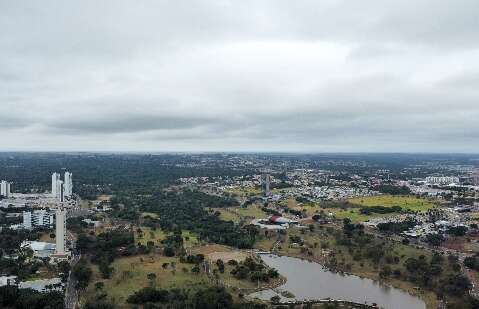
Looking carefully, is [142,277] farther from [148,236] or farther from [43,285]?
[148,236]

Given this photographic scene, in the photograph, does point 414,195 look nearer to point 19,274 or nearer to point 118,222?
point 118,222

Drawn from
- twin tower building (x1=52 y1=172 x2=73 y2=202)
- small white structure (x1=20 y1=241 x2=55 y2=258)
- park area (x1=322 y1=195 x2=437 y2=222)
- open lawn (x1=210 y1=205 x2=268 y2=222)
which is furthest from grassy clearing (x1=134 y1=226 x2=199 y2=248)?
twin tower building (x1=52 y1=172 x2=73 y2=202)

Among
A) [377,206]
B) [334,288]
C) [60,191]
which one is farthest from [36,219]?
[377,206]

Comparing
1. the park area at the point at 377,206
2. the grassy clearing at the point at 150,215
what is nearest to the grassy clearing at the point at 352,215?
the park area at the point at 377,206

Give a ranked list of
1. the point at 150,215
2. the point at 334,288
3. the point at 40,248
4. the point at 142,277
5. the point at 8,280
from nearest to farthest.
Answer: the point at 8,280, the point at 142,277, the point at 334,288, the point at 40,248, the point at 150,215

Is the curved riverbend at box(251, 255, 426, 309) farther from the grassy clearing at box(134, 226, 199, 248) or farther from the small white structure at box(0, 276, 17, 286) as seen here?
the small white structure at box(0, 276, 17, 286)

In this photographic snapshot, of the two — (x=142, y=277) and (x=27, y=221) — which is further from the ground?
(x=27, y=221)

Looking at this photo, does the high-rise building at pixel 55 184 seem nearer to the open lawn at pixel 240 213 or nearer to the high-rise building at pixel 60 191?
the high-rise building at pixel 60 191
